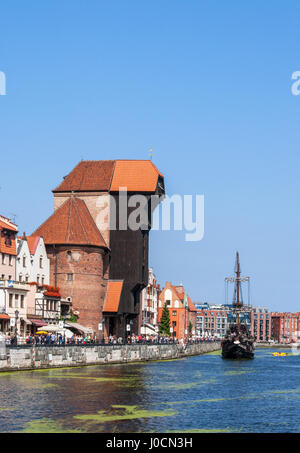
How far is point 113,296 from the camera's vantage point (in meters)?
123

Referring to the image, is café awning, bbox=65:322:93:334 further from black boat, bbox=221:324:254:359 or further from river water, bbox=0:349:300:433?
river water, bbox=0:349:300:433

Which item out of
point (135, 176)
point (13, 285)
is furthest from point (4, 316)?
point (135, 176)

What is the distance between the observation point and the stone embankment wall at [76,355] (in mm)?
70312

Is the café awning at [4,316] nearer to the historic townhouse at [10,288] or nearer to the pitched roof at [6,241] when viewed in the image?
the historic townhouse at [10,288]

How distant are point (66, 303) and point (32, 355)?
41148mm

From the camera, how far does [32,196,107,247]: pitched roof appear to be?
11906 cm

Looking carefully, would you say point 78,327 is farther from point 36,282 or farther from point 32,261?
point 36,282

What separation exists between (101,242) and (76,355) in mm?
38095

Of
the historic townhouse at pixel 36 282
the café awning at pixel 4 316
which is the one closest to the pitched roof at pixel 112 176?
the historic townhouse at pixel 36 282

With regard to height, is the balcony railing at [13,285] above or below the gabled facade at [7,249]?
below

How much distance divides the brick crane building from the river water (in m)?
39.7

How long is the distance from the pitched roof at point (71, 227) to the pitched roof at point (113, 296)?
6.59 metres
